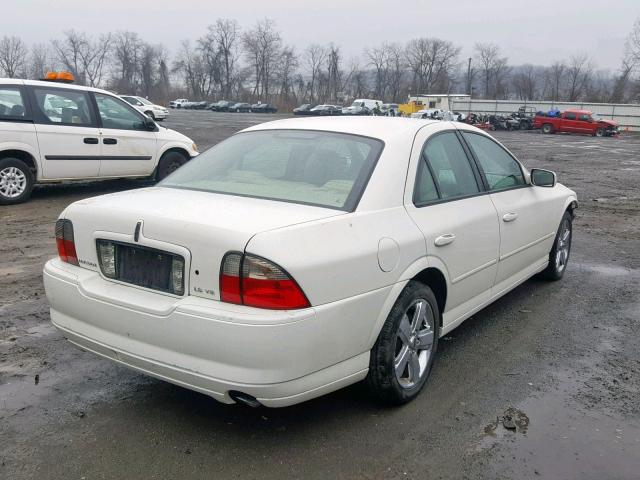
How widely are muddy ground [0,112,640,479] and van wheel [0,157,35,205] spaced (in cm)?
439

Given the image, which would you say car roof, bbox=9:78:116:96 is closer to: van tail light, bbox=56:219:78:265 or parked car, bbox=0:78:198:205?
parked car, bbox=0:78:198:205

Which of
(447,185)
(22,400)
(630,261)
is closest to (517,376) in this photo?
(447,185)

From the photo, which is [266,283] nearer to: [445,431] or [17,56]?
[445,431]

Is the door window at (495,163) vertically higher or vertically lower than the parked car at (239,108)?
higher

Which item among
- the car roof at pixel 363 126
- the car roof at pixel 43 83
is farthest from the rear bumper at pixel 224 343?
the car roof at pixel 43 83

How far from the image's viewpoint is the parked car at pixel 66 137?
336 inches

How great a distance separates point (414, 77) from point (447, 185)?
103 m

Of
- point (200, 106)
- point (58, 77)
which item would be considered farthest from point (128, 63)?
point (58, 77)

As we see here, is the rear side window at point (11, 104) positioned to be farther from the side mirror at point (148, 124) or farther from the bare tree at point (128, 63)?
the bare tree at point (128, 63)

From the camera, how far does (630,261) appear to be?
22.3 ft

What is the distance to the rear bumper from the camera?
2.58m

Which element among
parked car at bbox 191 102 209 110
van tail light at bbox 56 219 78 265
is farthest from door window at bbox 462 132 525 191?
parked car at bbox 191 102 209 110

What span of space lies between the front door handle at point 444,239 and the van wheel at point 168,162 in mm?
7247

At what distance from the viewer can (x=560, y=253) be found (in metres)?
5.78
